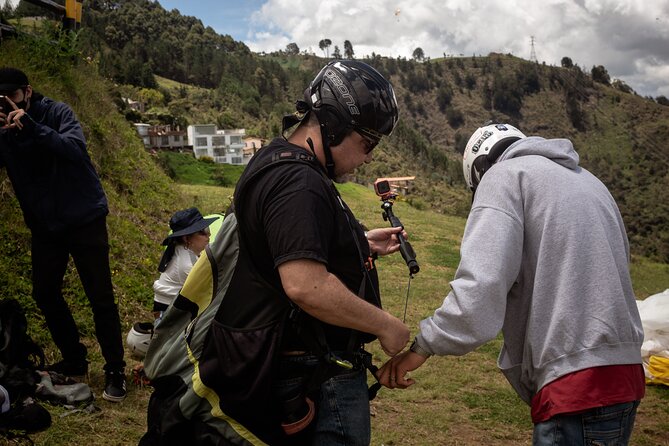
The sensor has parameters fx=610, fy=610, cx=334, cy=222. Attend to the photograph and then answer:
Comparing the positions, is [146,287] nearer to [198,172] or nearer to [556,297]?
[556,297]

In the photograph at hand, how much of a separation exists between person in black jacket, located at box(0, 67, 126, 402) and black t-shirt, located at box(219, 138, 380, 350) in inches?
87.7

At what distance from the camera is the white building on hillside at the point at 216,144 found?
50.7m

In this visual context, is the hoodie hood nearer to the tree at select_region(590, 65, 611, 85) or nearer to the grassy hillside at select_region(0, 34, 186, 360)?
the grassy hillside at select_region(0, 34, 186, 360)

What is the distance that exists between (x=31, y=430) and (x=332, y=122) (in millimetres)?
2589

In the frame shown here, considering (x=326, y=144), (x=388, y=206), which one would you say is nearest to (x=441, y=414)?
(x=388, y=206)

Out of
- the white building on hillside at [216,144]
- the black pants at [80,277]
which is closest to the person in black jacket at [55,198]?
the black pants at [80,277]

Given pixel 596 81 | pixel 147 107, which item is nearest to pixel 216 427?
pixel 147 107

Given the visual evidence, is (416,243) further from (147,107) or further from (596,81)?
(596,81)

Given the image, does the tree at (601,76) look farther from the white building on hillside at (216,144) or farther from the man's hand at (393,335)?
the man's hand at (393,335)

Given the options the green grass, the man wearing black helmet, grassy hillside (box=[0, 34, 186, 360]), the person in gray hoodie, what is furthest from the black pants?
the green grass

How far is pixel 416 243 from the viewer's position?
14.8 metres

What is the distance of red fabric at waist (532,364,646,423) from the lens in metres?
1.88

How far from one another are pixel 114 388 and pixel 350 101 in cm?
299

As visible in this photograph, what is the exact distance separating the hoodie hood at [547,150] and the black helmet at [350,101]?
467 millimetres
